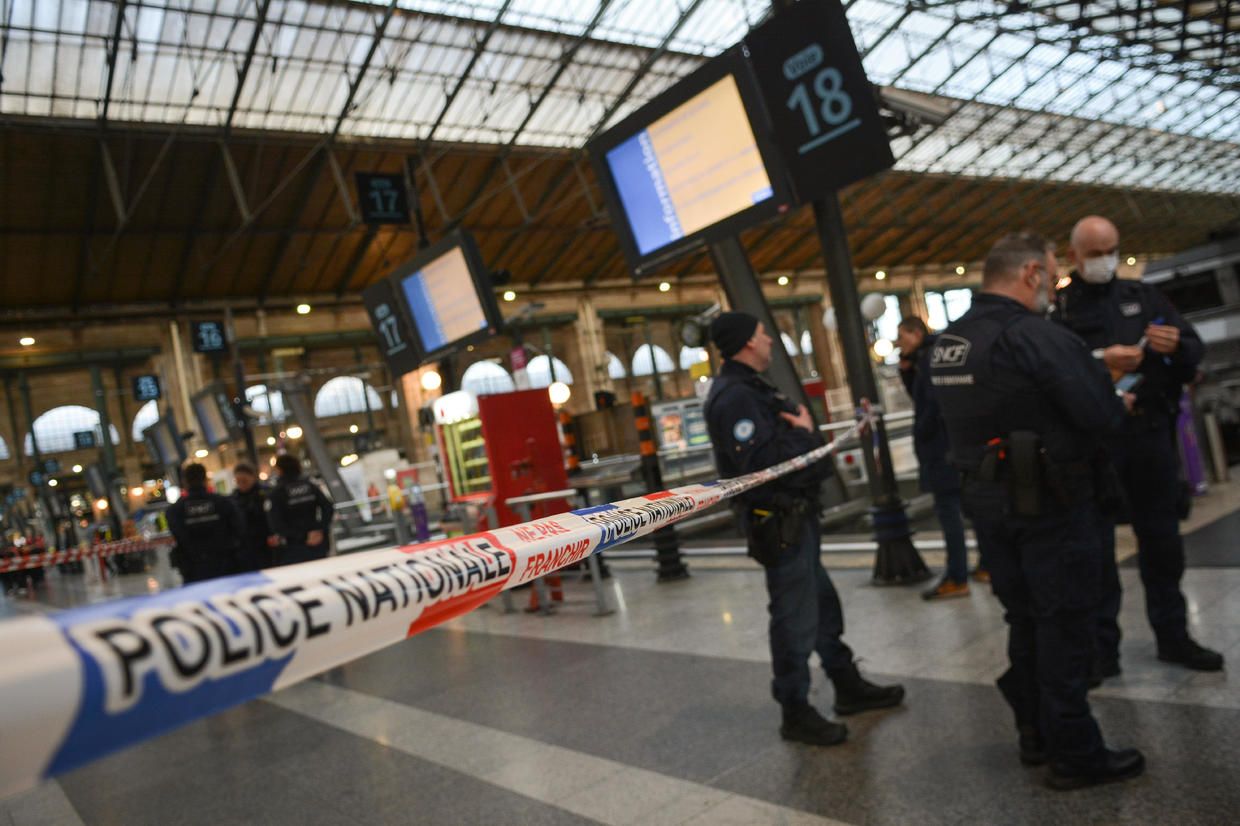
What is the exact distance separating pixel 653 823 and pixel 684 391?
35.0 m

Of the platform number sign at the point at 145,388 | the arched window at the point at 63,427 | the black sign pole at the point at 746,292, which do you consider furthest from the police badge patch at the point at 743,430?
the arched window at the point at 63,427

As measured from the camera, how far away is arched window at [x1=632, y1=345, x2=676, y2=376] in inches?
1423

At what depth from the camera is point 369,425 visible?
30688 millimetres

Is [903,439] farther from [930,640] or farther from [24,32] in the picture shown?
[24,32]

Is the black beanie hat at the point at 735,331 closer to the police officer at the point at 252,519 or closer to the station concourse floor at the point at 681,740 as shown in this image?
the station concourse floor at the point at 681,740

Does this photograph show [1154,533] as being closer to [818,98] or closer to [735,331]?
[735,331]

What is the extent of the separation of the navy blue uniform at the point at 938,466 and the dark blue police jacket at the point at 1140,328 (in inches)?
54.2

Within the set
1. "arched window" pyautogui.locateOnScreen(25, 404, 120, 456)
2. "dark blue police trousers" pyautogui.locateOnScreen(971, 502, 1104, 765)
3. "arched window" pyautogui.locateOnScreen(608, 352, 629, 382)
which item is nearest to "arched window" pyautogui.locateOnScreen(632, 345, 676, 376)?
"arched window" pyautogui.locateOnScreen(608, 352, 629, 382)

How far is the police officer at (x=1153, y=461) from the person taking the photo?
335 cm

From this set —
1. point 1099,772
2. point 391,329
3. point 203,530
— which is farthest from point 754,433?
point 391,329

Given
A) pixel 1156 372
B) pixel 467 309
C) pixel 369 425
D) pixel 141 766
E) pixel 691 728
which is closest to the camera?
pixel 1156 372

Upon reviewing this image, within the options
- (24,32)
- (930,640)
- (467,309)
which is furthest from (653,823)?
(24,32)

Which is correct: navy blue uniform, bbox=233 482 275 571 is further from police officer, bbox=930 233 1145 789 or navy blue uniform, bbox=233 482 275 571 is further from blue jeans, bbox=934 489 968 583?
police officer, bbox=930 233 1145 789

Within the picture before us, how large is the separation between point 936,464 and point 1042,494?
9.20ft
